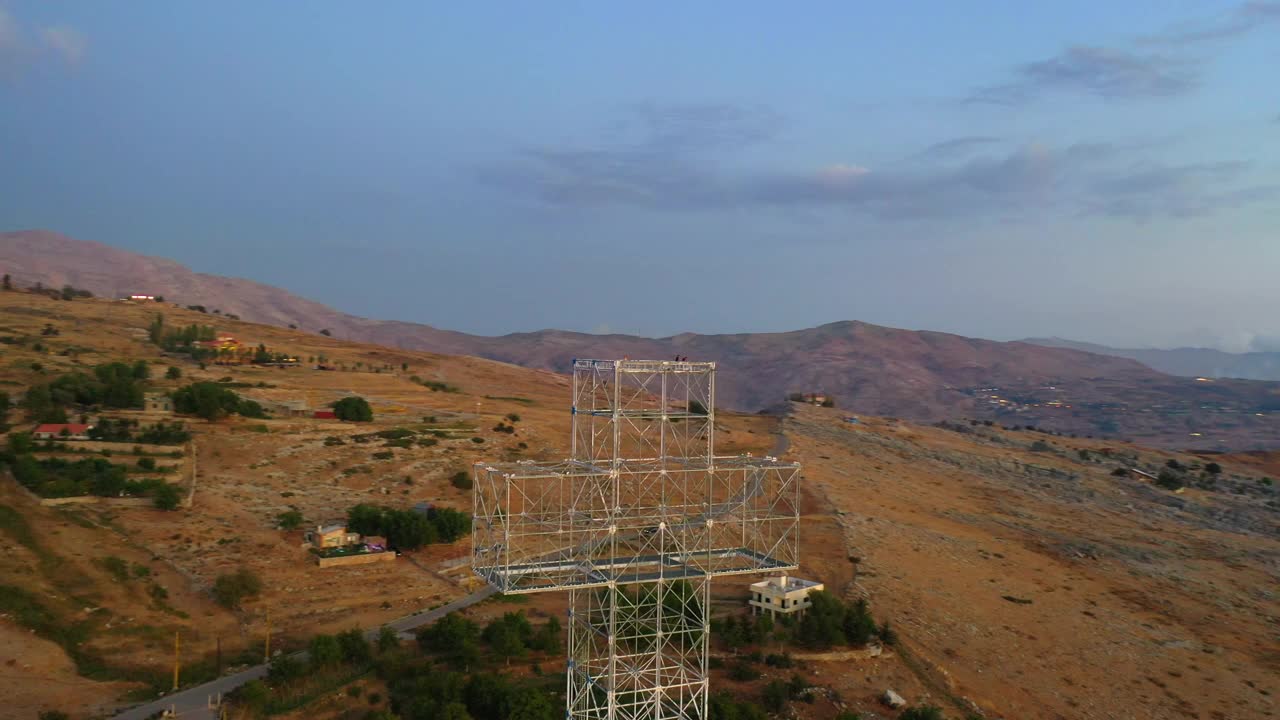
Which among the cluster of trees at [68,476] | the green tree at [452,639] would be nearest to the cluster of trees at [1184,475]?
the green tree at [452,639]

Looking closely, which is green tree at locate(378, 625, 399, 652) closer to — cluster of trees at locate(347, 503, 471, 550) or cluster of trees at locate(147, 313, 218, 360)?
cluster of trees at locate(347, 503, 471, 550)

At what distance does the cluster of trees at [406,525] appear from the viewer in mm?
41312

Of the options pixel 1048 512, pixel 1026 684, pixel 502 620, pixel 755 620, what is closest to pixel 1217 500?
pixel 1048 512

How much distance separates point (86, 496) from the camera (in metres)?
40.2

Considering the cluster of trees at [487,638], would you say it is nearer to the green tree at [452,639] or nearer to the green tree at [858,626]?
the green tree at [452,639]

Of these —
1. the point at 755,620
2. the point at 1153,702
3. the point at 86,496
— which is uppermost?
the point at 86,496

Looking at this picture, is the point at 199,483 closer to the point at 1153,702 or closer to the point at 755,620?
the point at 755,620

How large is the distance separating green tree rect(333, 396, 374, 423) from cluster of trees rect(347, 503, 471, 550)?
17736 mm

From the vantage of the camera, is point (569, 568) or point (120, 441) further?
point (120, 441)

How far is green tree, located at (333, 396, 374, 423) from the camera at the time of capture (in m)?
60.3

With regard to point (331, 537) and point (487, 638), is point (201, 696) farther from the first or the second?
point (331, 537)

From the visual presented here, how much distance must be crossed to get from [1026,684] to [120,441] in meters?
47.6

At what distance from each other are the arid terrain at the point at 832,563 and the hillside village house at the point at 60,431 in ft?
14.8

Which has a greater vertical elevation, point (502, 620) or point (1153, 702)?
point (502, 620)
